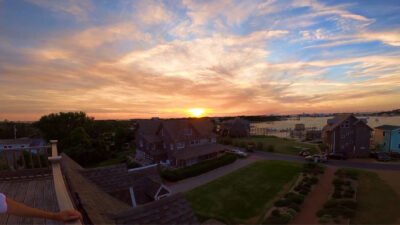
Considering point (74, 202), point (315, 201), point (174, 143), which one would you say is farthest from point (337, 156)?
point (74, 202)

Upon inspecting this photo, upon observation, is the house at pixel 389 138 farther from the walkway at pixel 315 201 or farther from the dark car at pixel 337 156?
the walkway at pixel 315 201

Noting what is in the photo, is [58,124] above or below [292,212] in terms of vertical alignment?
above

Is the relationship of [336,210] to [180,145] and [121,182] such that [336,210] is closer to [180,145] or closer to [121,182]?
[121,182]

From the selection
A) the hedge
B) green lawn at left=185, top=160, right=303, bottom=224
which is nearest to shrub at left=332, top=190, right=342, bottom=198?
green lawn at left=185, top=160, right=303, bottom=224

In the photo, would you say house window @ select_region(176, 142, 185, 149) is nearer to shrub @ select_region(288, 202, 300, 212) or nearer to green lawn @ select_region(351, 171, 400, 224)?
shrub @ select_region(288, 202, 300, 212)

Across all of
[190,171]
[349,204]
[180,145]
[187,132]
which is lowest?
[190,171]

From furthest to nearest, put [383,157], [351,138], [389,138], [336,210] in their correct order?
1. [389,138]
2. [351,138]
3. [383,157]
4. [336,210]
